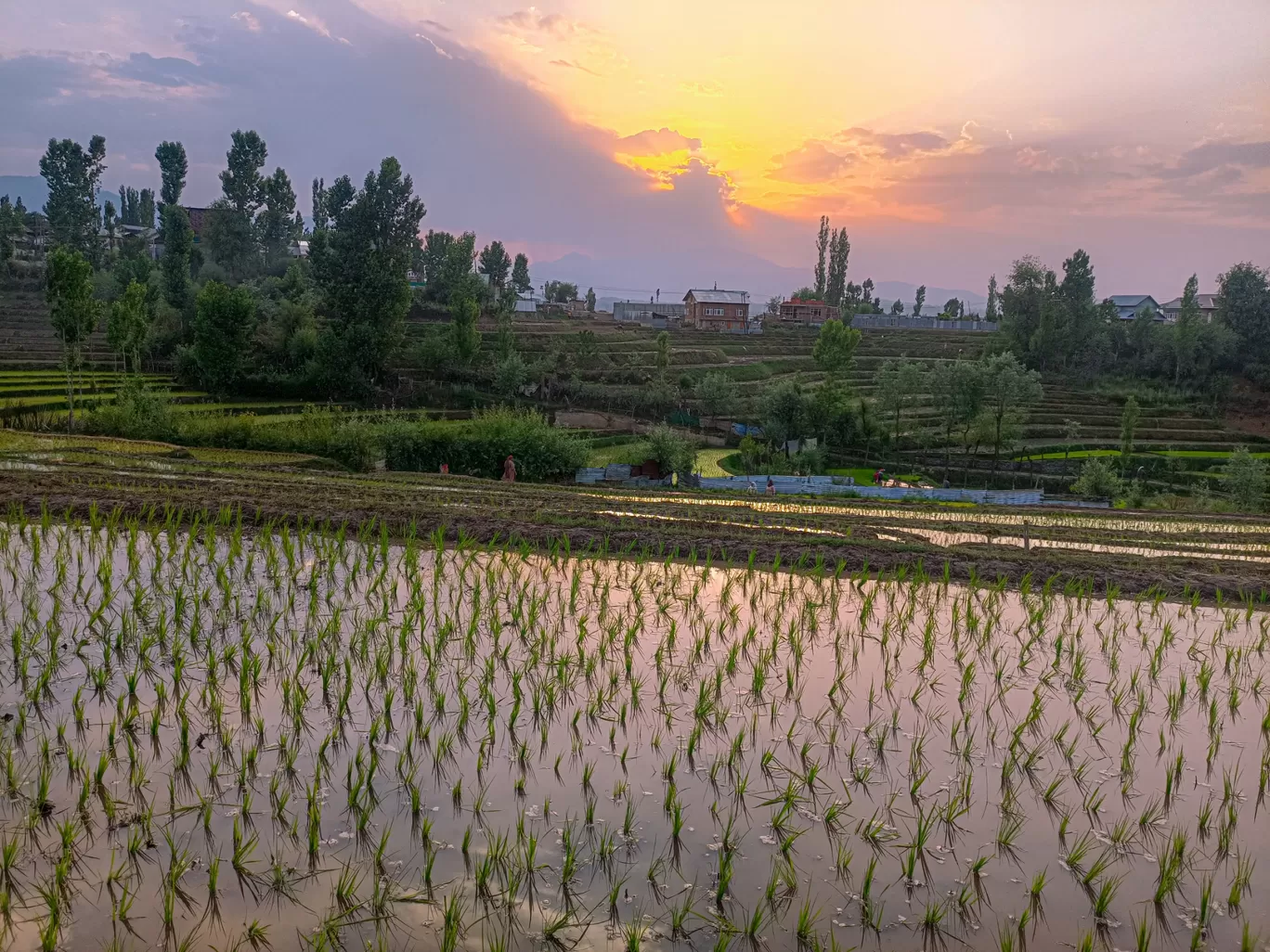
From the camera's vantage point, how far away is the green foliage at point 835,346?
51194mm

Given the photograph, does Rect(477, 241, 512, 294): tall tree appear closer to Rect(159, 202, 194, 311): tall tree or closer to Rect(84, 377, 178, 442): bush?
Rect(159, 202, 194, 311): tall tree

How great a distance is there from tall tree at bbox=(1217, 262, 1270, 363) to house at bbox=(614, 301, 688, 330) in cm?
4351

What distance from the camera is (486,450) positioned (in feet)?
92.6

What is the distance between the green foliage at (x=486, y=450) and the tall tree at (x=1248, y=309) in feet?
191

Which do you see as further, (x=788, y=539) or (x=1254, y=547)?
(x=1254, y=547)

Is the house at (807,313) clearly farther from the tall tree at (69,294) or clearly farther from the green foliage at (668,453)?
the tall tree at (69,294)

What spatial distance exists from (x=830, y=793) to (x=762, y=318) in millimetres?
89407

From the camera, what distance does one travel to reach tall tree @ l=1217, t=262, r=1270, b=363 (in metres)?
66.2

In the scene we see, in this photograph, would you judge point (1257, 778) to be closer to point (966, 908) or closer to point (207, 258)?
point (966, 908)

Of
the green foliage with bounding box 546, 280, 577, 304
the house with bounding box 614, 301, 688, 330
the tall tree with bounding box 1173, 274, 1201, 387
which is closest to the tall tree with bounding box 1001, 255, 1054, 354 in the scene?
the tall tree with bounding box 1173, 274, 1201, 387

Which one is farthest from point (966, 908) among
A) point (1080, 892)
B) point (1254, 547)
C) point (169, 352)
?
point (169, 352)

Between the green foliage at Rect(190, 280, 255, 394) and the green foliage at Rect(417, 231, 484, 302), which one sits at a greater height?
the green foliage at Rect(417, 231, 484, 302)

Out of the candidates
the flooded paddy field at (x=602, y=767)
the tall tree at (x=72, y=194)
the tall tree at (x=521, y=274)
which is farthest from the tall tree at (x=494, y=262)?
the flooded paddy field at (x=602, y=767)

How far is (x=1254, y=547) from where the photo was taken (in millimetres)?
16484
